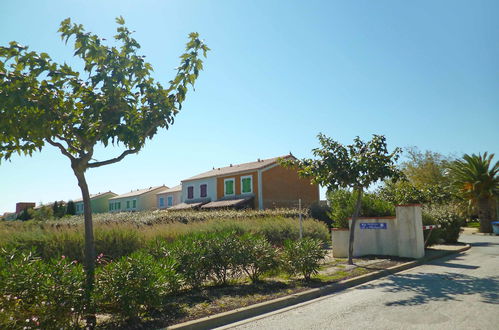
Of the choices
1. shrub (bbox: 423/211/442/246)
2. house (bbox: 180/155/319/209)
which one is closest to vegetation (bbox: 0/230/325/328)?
shrub (bbox: 423/211/442/246)

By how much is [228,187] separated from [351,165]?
77.8 feet

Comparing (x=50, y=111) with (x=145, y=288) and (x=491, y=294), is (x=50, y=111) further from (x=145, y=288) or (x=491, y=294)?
(x=491, y=294)

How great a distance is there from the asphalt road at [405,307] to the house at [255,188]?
831 inches

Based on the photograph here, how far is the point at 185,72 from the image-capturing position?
23.3 ft

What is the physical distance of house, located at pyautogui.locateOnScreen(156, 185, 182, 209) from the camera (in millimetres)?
45594

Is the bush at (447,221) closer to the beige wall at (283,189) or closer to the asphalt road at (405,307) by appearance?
the asphalt road at (405,307)

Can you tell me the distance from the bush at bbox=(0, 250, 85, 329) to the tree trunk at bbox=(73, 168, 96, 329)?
12cm

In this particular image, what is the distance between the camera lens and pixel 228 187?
114 feet


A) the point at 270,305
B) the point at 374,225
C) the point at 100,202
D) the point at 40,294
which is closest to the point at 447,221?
the point at 374,225

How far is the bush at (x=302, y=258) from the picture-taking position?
8594 millimetres

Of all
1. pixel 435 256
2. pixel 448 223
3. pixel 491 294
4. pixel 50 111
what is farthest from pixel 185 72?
pixel 448 223

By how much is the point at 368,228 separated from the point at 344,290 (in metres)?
6.29

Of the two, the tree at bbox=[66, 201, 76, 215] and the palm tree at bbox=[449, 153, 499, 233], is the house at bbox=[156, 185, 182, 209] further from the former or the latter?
the palm tree at bbox=[449, 153, 499, 233]

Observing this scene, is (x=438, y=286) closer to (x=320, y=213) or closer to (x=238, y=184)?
(x=320, y=213)
